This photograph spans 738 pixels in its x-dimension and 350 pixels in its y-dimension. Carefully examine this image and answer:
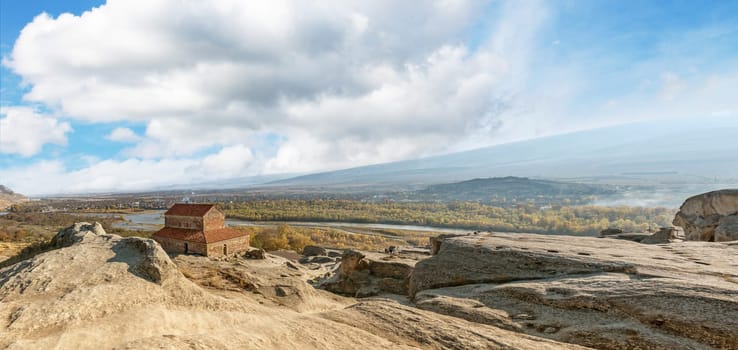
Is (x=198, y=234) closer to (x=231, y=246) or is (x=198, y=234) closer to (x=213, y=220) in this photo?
(x=213, y=220)

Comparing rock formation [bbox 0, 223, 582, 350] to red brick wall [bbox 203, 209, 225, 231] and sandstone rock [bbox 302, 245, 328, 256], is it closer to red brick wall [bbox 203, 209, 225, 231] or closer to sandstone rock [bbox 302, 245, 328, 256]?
red brick wall [bbox 203, 209, 225, 231]

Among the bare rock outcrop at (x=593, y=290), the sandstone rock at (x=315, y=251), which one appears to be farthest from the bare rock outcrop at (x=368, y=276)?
the sandstone rock at (x=315, y=251)

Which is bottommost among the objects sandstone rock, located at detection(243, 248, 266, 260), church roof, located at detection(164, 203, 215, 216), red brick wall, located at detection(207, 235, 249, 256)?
sandstone rock, located at detection(243, 248, 266, 260)

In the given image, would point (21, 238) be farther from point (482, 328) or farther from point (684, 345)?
point (684, 345)

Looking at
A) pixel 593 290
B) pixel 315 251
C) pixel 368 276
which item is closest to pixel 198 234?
pixel 315 251

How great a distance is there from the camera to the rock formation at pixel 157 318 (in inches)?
330

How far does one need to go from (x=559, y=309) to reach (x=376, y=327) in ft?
19.3

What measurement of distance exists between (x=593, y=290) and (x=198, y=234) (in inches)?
1563

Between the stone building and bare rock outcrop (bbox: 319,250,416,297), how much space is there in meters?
18.6

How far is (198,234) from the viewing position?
133ft

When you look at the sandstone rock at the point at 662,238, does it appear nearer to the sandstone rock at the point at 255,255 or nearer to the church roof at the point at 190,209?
the sandstone rock at the point at 255,255

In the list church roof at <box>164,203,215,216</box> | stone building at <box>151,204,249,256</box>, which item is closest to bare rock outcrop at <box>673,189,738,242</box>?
stone building at <box>151,204,249,256</box>

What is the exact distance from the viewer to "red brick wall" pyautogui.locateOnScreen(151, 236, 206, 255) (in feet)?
127

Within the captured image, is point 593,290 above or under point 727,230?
above
